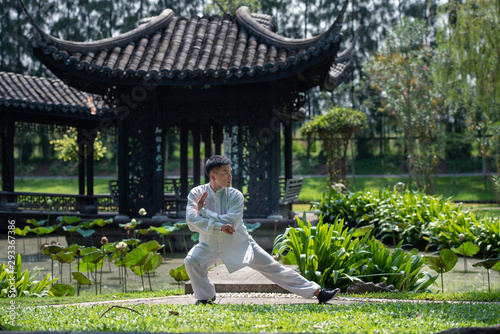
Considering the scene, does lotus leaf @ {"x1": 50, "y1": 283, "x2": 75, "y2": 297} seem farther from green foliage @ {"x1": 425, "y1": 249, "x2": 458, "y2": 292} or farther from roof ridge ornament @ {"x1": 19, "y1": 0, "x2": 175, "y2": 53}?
roof ridge ornament @ {"x1": 19, "y1": 0, "x2": 175, "y2": 53}

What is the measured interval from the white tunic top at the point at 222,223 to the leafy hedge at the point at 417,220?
12.7ft

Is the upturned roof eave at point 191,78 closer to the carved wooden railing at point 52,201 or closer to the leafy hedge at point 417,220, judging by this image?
the leafy hedge at point 417,220

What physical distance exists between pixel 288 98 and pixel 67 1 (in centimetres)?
3032

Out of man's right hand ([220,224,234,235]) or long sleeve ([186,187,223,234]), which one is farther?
long sleeve ([186,187,223,234])

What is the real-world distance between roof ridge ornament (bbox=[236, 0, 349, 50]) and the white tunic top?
5021 mm

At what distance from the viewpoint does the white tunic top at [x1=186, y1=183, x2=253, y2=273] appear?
4.96m

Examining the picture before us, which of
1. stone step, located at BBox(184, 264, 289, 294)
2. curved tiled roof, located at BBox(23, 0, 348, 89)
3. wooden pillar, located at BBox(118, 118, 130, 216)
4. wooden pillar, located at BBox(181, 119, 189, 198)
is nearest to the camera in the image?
stone step, located at BBox(184, 264, 289, 294)

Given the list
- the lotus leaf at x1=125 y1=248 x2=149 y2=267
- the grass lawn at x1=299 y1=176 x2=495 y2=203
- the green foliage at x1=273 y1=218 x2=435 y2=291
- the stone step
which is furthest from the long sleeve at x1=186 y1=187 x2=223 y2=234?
the grass lawn at x1=299 y1=176 x2=495 y2=203

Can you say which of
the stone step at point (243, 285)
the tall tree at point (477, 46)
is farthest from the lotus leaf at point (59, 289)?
the tall tree at point (477, 46)

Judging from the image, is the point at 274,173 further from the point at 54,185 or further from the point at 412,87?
the point at 54,185

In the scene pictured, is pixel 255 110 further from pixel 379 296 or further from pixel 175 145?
pixel 175 145

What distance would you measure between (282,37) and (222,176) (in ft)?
21.3

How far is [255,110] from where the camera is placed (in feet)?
36.3

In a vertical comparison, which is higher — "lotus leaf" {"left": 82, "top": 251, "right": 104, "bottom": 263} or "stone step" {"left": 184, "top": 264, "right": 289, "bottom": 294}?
"lotus leaf" {"left": 82, "top": 251, "right": 104, "bottom": 263}
